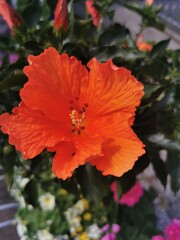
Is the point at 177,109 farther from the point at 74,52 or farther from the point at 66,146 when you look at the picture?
the point at 66,146

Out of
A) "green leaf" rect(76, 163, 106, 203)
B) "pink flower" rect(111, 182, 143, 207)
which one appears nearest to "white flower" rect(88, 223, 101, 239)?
"pink flower" rect(111, 182, 143, 207)

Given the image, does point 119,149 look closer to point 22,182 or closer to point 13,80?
point 13,80

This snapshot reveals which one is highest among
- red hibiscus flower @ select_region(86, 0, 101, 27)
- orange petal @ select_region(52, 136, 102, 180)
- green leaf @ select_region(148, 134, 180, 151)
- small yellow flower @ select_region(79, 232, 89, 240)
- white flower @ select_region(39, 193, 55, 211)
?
red hibiscus flower @ select_region(86, 0, 101, 27)

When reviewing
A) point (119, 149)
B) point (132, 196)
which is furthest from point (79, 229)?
point (119, 149)

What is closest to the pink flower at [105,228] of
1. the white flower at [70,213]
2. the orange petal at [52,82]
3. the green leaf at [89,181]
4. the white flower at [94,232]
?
the white flower at [94,232]

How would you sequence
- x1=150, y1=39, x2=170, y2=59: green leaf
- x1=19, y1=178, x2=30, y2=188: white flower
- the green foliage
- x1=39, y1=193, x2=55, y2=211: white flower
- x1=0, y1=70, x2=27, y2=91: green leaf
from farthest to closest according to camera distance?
x1=39, y1=193, x2=55, y2=211: white flower, x1=19, y1=178, x2=30, y2=188: white flower, x1=150, y1=39, x2=170, y2=59: green leaf, the green foliage, x1=0, y1=70, x2=27, y2=91: green leaf

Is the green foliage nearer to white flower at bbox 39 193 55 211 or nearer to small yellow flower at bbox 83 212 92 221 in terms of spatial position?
white flower at bbox 39 193 55 211

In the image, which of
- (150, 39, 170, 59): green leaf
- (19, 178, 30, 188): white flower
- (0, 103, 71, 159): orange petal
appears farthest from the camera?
(19, 178, 30, 188): white flower

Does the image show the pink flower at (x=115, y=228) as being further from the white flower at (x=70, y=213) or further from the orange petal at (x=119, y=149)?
the orange petal at (x=119, y=149)
